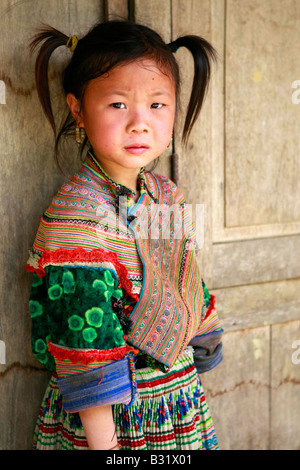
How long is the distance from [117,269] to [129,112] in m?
0.32

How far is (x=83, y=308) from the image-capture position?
974 mm

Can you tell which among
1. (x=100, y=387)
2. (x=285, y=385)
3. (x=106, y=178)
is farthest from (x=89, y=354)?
(x=285, y=385)

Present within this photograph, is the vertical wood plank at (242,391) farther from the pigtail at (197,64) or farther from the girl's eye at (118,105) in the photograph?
the girl's eye at (118,105)

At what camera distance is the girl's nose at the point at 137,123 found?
40.3 inches

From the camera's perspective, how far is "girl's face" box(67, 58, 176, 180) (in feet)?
3.37

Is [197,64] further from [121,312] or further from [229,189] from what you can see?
[121,312]

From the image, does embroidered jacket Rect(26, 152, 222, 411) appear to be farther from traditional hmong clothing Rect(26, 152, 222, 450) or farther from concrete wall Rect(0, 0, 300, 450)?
concrete wall Rect(0, 0, 300, 450)

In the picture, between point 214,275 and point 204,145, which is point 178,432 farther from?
point 204,145

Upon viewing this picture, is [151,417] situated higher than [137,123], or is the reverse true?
[137,123]

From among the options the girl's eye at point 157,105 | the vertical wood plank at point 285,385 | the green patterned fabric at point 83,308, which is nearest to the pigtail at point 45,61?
the girl's eye at point 157,105
